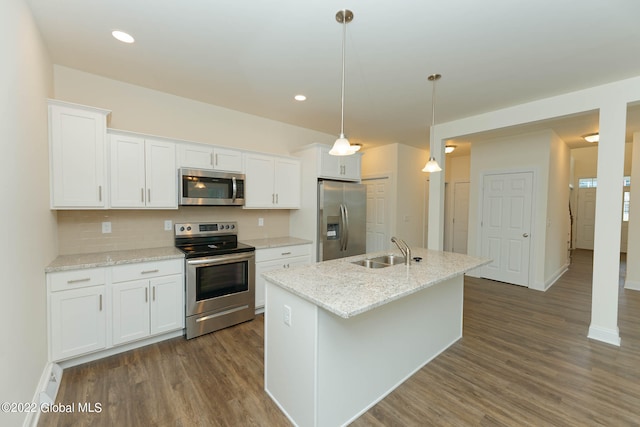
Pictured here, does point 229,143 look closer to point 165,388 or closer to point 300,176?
point 300,176

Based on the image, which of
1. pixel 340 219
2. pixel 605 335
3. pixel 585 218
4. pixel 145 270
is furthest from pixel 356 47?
pixel 585 218

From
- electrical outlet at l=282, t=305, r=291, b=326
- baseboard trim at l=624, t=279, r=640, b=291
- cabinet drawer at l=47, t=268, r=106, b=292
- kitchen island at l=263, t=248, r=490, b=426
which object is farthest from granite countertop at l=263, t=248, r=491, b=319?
baseboard trim at l=624, t=279, r=640, b=291

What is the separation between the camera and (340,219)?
3.98 meters

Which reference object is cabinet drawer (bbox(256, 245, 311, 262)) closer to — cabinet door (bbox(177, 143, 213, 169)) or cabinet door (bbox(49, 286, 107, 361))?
cabinet door (bbox(177, 143, 213, 169))

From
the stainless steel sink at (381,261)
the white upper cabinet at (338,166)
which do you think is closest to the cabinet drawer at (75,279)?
the stainless steel sink at (381,261)

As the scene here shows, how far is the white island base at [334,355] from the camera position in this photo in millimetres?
1597

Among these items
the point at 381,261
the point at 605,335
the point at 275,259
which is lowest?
the point at 605,335

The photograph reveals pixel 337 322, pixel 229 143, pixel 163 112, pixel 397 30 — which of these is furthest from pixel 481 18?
pixel 163 112

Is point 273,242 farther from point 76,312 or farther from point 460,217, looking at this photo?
point 460,217

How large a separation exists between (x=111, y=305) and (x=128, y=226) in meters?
0.90

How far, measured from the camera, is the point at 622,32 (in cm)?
196

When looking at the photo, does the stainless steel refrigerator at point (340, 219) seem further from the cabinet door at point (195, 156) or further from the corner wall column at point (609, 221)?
the corner wall column at point (609, 221)

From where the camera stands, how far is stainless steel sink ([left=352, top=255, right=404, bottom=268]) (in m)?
2.54

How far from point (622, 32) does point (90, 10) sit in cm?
384
